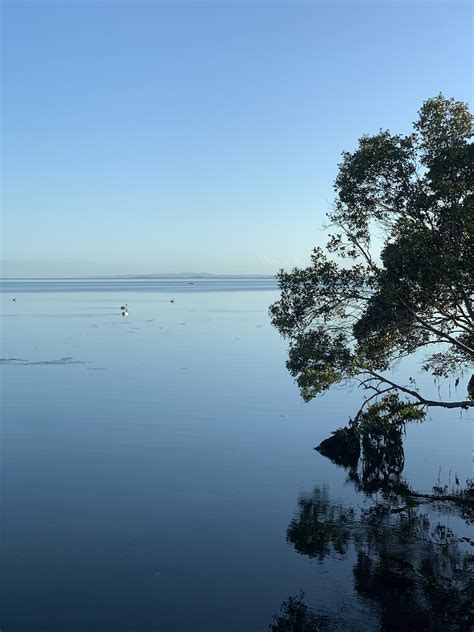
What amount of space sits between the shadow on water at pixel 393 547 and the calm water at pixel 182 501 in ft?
0.49

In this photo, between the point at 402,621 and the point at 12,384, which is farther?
the point at 12,384

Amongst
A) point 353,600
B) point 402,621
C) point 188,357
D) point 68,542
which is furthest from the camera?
point 188,357

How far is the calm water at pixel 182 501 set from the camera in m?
18.3

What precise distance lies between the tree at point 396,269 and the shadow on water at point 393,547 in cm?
464

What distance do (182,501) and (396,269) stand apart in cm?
1351

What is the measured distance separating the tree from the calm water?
5561mm

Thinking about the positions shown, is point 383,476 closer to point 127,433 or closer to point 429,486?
point 429,486

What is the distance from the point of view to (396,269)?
86.6 ft

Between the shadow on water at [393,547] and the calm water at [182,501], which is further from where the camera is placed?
the calm water at [182,501]

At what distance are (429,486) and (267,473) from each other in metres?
7.75

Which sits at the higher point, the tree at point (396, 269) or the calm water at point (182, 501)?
the tree at point (396, 269)

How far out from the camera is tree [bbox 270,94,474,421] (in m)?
24.6

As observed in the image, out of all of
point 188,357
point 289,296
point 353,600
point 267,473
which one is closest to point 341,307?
point 289,296

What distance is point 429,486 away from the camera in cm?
2941
